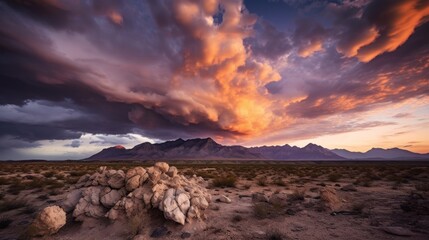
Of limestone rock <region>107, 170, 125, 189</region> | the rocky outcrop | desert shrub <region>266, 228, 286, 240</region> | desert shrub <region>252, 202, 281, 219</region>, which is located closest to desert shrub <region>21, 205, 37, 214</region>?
the rocky outcrop

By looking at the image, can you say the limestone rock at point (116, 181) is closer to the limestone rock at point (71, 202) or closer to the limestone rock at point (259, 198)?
the limestone rock at point (71, 202)

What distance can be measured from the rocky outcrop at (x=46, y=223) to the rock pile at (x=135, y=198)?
1.05m

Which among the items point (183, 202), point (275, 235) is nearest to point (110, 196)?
point (183, 202)

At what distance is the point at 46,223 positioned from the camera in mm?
7277

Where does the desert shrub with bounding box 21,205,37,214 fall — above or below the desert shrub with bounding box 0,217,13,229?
above

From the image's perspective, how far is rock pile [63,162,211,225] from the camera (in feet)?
27.3

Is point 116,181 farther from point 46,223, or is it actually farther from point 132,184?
point 46,223

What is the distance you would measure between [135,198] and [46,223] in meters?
2.84

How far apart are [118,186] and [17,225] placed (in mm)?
3918

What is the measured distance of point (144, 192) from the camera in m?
9.00

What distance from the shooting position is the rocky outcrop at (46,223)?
7203 millimetres

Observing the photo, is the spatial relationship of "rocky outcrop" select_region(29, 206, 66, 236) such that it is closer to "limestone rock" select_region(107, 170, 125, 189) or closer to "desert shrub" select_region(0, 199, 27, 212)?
"limestone rock" select_region(107, 170, 125, 189)

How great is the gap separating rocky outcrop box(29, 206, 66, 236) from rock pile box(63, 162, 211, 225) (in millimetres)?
1045

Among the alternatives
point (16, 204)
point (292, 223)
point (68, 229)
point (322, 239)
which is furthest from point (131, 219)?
point (16, 204)
